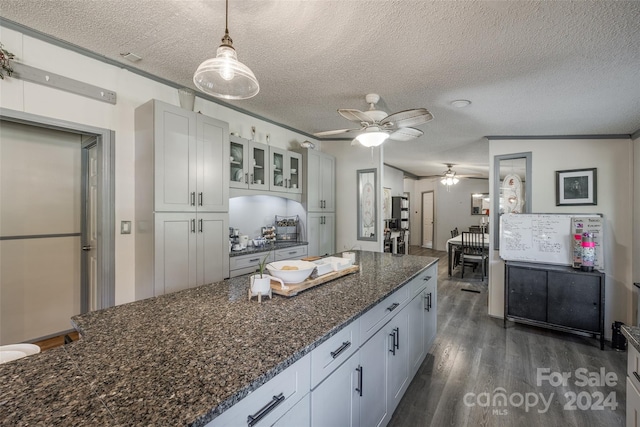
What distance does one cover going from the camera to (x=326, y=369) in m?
1.22

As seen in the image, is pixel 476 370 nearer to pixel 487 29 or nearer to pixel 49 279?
pixel 487 29

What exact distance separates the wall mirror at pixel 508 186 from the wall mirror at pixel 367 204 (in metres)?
1.62

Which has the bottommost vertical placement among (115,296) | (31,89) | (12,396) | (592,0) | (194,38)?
(115,296)

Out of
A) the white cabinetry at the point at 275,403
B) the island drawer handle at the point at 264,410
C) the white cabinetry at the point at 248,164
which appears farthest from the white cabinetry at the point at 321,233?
the island drawer handle at the point at 264,410

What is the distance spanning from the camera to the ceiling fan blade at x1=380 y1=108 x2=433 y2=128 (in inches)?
84.6

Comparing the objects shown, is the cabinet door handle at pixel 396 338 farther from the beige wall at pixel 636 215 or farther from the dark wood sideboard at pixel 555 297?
the beige wall at pixel 636 215

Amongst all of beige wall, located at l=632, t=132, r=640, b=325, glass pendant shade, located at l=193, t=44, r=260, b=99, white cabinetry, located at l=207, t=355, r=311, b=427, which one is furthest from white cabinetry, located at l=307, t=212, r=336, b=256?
beige wall, located at l=632, t=132, r=640, b=325

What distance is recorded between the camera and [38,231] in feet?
9.79

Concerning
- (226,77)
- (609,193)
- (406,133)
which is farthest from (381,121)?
(609,193)

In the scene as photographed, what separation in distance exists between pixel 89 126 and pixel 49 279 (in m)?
1.88

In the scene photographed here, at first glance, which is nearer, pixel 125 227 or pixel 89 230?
pixel 125 227

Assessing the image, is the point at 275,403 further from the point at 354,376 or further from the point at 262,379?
the point at 354,376

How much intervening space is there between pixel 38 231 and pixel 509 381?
4.72 metres

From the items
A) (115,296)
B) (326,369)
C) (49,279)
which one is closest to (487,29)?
(326,369)
